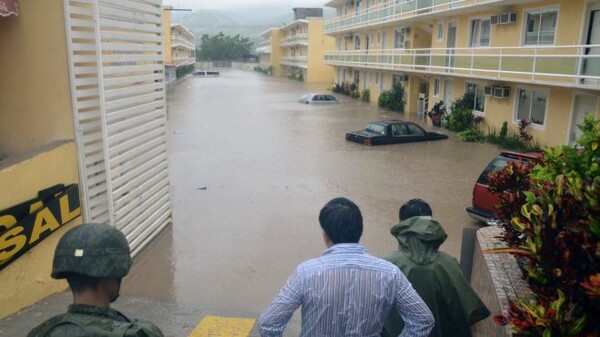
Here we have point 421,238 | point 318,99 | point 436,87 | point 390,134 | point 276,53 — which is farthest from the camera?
point 276,53

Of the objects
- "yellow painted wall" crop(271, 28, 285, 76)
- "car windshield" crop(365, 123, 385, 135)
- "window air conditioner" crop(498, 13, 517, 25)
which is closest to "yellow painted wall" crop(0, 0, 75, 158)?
"car windshield" crop(365, 123, 385, 135)

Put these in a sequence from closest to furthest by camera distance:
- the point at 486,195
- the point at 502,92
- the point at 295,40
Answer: the point at 486,195 < the point at 502,92 < the point at 295,40

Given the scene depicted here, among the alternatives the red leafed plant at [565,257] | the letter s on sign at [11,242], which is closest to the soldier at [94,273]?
the red leafed plant at [565,257]

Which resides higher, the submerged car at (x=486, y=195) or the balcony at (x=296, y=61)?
the balcony at (x=296, y=61)

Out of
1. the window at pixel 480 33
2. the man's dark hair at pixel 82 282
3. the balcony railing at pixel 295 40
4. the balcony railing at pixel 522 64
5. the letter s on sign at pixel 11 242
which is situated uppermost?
the balcony railing at pixel 295 40

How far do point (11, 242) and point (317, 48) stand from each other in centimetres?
5511

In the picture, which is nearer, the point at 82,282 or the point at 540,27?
the point at 82,282

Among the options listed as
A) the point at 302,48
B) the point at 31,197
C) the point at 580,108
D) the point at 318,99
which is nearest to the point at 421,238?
the point at 31,197

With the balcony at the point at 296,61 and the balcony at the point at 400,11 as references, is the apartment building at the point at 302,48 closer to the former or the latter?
the balcony at the point at 296,61

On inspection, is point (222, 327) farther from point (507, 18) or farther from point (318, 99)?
point (318, 99)

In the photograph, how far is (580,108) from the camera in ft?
50.4

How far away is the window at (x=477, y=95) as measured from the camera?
21.4m

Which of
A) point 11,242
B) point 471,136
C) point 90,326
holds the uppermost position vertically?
point 90,326

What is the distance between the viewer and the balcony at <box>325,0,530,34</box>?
20.2 metres
